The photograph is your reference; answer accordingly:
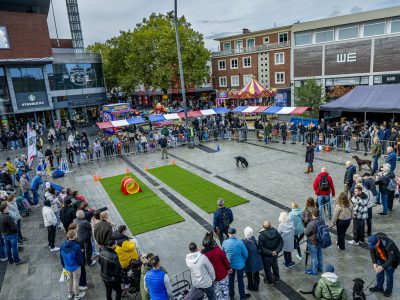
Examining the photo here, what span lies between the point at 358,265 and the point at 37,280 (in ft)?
28.1

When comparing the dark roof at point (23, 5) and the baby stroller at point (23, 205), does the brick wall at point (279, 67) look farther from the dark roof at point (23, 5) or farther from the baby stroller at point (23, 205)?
the baby stroller at point (23, 205)

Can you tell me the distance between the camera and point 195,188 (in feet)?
49.6

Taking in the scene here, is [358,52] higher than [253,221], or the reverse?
[358,52]

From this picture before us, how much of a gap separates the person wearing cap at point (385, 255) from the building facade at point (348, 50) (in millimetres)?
29239

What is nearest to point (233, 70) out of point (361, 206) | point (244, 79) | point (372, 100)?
point (244, 79)

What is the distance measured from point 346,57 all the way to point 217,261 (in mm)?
37115

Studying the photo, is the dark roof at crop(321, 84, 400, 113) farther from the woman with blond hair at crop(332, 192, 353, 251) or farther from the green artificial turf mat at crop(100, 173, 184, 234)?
the green artificial turf mat at crop(100, 173, 184, 234)

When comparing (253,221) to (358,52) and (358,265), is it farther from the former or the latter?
(358,52)

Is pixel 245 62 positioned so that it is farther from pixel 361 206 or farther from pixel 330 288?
pixel 330 288

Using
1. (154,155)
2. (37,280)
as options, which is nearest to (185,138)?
(154,155)

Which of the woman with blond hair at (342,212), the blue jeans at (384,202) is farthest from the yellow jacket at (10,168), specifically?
the blue jeans at (384,202)

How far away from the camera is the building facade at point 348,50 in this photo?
3303cm

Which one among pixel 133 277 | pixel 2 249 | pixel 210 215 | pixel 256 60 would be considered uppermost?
pixel 256 60

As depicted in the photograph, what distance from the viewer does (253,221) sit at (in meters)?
11.1
